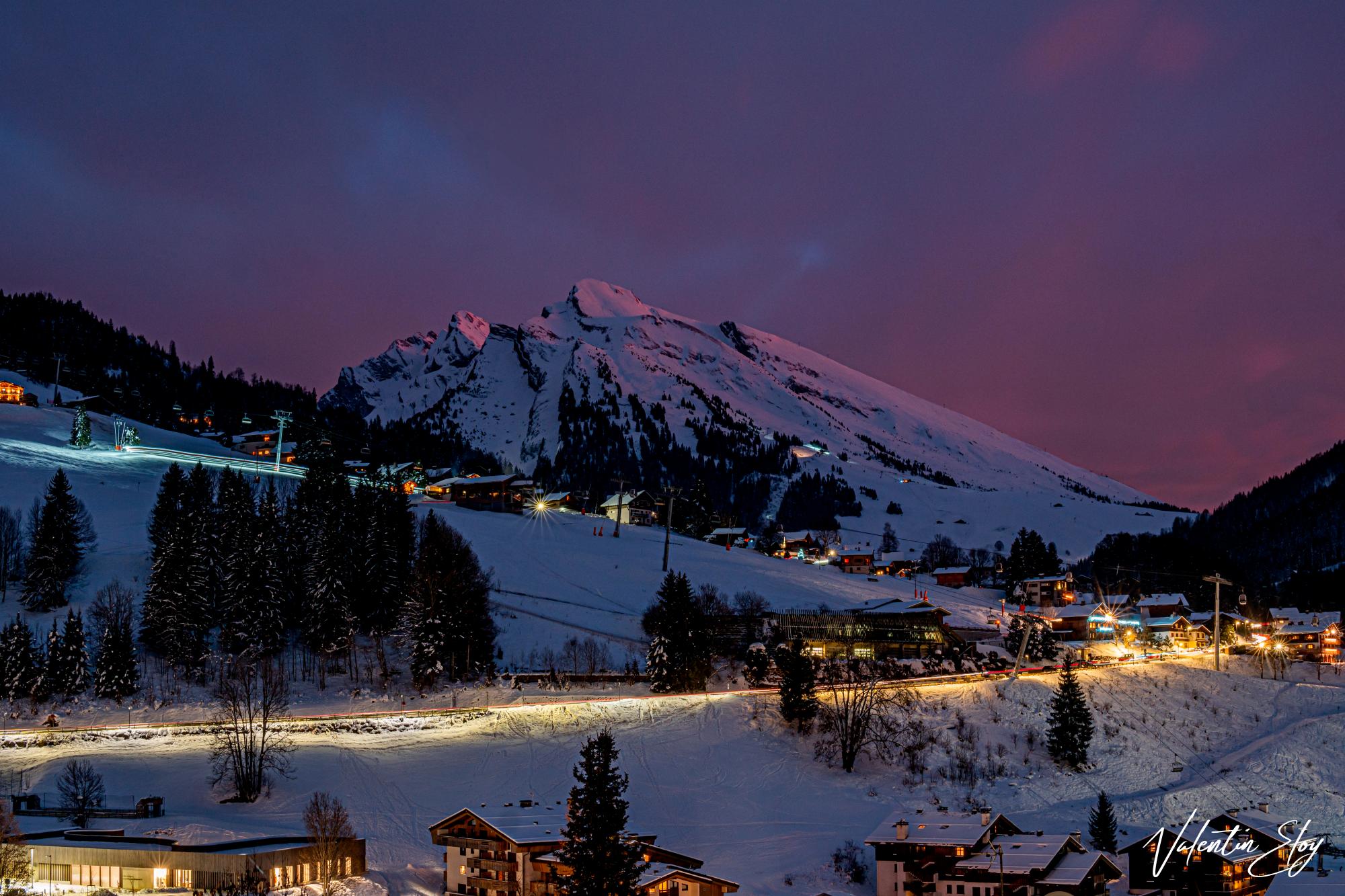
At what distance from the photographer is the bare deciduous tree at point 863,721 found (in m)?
63.8

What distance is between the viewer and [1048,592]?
11938cm

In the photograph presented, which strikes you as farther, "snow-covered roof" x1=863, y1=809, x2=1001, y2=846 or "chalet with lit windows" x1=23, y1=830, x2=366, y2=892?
"snow-covered roof" x1=863, y1=809, x2=1001, y2=846

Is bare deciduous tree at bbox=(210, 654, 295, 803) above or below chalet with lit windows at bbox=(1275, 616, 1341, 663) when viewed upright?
below

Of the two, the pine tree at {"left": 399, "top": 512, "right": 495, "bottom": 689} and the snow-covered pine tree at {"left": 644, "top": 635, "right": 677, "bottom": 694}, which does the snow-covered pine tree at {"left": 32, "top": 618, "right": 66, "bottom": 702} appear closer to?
the pine tree at {"left": 399, "top": 512, "right": 495, "bottom": 689}

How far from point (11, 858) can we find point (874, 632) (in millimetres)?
57804

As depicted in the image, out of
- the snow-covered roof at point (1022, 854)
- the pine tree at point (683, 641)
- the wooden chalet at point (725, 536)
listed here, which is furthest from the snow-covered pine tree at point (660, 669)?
the wooden chalet at point (725, 536)

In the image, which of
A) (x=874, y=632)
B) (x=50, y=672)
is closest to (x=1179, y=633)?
(x=874, y=632)

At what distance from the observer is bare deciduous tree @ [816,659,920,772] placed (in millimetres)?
63781

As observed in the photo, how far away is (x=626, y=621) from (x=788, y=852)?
34753mm

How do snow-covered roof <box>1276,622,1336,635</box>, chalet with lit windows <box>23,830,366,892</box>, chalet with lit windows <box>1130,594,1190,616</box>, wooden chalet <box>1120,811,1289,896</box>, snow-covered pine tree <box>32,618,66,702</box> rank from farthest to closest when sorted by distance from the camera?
chalet with lit windows <box>1130,594,1190,616</box> → snow-covered roof <box>1276,622,1336,635</box> → snow-covered pine tree <box>32,618,66,702</box> → wooden chalet <box>1120,811,1289,896</box> → chalet with lit windows <box>23,830,366,892</box>

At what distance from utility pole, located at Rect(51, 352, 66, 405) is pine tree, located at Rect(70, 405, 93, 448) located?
25.3 m

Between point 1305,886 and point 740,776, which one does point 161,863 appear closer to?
point 740,776

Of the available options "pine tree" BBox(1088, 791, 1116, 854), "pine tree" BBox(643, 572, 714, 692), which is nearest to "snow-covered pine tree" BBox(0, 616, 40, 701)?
"pine tree" BBox(643, 572, 714, 692)

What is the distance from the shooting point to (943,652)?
84.3 m
